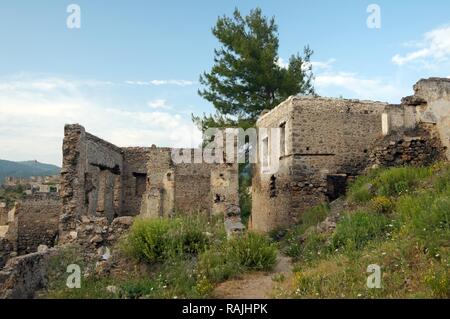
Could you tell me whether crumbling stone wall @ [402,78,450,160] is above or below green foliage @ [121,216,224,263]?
above

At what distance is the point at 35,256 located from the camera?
8031 millimetres

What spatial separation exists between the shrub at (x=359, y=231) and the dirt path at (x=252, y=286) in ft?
4.12

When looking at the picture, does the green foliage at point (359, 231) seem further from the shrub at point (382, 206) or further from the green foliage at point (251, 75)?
the green foliage at point (251, 75)

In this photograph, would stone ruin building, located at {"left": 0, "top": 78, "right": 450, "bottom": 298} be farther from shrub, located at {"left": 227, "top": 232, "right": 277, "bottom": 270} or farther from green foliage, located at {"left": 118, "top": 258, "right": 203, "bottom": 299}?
green foliage, located at {"left": 118, "top": 258, "right": 203, "bottom": 299}

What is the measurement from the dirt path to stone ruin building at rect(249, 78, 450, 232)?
5.75 metres

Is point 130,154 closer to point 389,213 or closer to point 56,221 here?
point 56,221

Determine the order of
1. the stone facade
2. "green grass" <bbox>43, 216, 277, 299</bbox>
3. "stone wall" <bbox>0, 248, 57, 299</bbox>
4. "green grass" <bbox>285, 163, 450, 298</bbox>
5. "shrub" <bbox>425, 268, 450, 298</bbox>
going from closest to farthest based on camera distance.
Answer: "shrub" <bbox>425, 268, 450, 298</bbox> → "green grass" <bbox>285, 163, 450, 298</bbox> → "stone wall" <bbox>0, 248, 57, 299</bbox> → "green grass" <bbox>43, 216, 277, 299</bbox> → the stone facade

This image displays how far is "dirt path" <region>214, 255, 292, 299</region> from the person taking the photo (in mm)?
7090

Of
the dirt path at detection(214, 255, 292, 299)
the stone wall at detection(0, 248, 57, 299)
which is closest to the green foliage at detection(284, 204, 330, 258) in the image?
the dirt path at detection(214, 255, 292, 299)

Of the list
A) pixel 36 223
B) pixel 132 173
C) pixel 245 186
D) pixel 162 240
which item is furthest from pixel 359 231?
pixel 245 186

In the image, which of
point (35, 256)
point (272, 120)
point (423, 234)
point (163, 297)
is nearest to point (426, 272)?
point (423, 234)

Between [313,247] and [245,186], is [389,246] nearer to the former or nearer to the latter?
[313,247]
